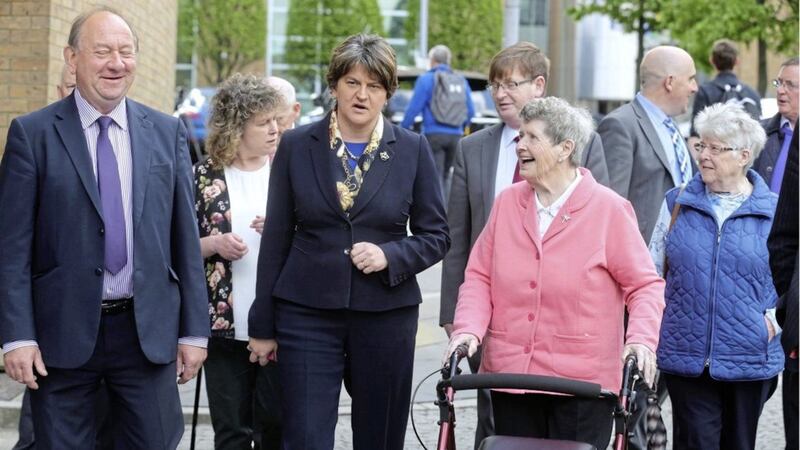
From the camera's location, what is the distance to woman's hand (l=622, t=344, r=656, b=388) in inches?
211

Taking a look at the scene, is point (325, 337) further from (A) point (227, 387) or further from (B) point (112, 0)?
(B) point (112, 0)

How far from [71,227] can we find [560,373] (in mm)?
1880

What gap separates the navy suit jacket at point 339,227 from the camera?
6098 millimetres

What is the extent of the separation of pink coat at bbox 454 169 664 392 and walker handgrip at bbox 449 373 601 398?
1.89ft

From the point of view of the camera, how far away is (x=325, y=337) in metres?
6.16

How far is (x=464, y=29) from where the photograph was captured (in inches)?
2132

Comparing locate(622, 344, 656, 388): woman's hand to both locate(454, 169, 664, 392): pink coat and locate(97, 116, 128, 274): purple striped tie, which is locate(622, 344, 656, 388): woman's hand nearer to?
locate(454, 169, 664, 392): pink coat

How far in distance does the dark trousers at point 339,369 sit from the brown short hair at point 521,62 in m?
1.51

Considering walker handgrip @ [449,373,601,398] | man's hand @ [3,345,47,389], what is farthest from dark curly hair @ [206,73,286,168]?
walker handgrip @ [449,373,601,398]

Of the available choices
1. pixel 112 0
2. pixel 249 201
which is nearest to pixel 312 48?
pixel 112 0

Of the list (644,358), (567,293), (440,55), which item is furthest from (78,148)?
Result: (440,55)

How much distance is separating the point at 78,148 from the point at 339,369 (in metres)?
1.42

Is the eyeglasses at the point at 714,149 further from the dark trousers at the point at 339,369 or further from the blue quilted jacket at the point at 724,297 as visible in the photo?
the dark trousers at the point at 339,369

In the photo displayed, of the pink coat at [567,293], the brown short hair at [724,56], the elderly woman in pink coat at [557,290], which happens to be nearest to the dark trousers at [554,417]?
the elderly woman in pink coat at [557,290]
